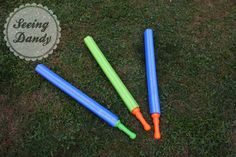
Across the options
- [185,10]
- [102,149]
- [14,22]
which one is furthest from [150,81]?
[14,22]

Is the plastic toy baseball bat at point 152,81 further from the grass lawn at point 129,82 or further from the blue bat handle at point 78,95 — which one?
the blue bat handle at point 78,95

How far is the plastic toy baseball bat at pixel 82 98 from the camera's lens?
10.2ft

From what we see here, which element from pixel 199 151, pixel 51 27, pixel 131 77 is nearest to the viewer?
pixel 199 151

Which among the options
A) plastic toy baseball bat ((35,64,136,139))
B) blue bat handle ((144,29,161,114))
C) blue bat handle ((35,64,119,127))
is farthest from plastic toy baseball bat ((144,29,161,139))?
blue bat handle ((35,64,119,127))

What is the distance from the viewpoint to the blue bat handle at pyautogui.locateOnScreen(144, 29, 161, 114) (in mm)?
3168

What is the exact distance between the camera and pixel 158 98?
10.6 ft

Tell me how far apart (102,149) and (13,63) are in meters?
1.29

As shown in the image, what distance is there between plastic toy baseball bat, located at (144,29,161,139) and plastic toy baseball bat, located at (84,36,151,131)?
0.10 m

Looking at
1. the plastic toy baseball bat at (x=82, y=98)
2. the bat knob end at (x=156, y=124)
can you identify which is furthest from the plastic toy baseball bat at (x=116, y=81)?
the plastic toy baseball bat at (x=82, y=98)

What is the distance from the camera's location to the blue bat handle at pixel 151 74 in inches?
125

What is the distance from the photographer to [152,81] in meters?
3.25

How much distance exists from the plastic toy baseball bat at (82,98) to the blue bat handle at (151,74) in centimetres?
35

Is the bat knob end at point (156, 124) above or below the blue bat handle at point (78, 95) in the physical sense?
below

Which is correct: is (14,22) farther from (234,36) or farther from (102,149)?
(234,36)
